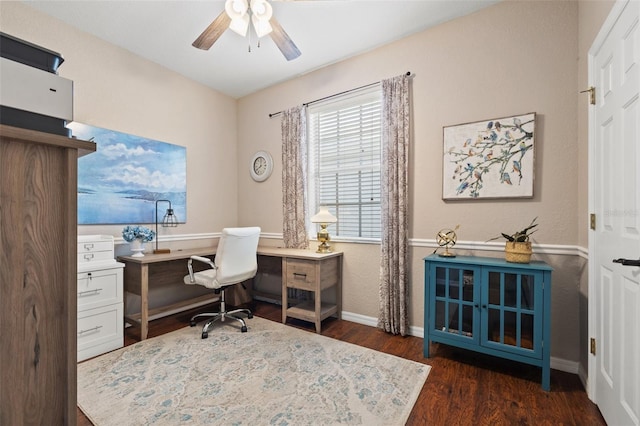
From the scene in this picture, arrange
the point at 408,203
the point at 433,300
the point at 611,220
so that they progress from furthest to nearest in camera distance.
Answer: the point at 408,203 < the point at 433,300 < the point at 611,220

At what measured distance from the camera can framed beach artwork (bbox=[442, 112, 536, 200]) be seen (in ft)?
7.22

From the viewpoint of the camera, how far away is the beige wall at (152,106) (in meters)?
2.48

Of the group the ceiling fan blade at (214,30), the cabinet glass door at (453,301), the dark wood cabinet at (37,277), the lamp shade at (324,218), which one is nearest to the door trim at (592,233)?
the cabinet glass door at (453,301)

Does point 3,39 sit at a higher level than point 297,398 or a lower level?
higher

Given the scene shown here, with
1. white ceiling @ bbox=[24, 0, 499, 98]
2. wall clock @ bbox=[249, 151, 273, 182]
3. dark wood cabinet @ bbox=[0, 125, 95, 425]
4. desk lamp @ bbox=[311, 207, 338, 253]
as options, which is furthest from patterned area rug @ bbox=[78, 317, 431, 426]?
white ceiling @ bbox=[24, 0, 499, 98]

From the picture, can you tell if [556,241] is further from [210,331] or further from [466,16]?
[210,331]

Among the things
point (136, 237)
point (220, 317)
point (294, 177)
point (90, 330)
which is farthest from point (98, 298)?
point (294, 177)

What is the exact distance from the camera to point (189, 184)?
3.54 metres

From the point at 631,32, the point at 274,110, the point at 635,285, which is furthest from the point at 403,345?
the point at 274,110

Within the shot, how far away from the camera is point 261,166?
12.6ft

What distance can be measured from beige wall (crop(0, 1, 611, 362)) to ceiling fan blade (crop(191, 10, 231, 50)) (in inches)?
51.6

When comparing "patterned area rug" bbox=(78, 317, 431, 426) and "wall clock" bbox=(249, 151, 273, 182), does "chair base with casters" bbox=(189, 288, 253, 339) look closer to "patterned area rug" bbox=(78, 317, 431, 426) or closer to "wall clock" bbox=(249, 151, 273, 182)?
"patterned area rug" bbox=(78, 317, 431, 426)

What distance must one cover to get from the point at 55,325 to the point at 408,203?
2.53m

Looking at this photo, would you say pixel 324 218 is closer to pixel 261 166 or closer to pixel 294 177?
pixel 294 177
